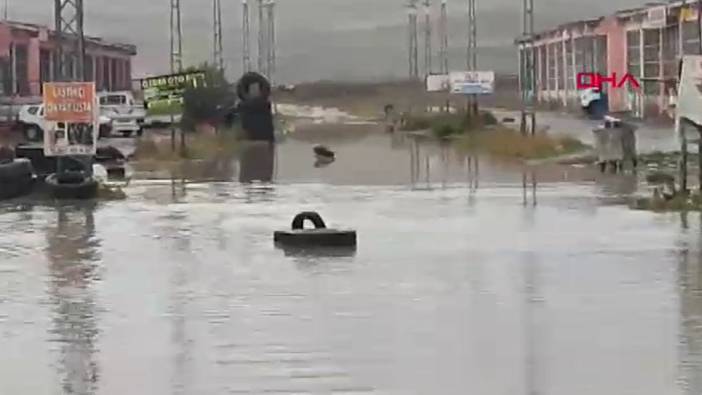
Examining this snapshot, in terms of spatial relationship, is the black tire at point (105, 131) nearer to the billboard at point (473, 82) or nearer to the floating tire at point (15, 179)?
the billboard at point (473, 82)

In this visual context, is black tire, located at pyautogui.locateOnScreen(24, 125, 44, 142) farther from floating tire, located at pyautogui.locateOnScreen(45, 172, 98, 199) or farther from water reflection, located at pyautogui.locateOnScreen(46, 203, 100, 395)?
water reflection, located at pyautogui.locateOnScreen(46, 203, 100, 395)

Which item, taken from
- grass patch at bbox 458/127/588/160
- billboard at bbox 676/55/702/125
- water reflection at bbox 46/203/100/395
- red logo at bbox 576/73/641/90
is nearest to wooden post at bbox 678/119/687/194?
billboard at bbox 676/55/702/125

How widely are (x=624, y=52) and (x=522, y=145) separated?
131ft

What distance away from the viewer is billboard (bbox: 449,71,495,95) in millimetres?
66562

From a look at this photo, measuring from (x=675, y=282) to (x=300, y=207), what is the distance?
39.4ft

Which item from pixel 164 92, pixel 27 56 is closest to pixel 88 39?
pixel 27 56

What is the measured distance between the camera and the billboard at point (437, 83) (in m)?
82.1

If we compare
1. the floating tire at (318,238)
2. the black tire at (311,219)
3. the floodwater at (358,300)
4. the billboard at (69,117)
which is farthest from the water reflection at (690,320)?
the billboard at (69,117)

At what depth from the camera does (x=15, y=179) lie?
29.5 m

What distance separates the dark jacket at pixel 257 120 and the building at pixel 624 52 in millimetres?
11082

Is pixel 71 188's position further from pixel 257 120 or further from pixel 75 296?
pixel 257 120

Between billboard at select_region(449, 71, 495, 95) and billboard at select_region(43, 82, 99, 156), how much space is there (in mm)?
39149

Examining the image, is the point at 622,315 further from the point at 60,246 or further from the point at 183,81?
the point at 183,81

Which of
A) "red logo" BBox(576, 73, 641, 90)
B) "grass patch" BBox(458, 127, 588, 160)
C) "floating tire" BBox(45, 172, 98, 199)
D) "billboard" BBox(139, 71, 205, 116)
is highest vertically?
"red logo" BBox(576, 73, 641, 90)
